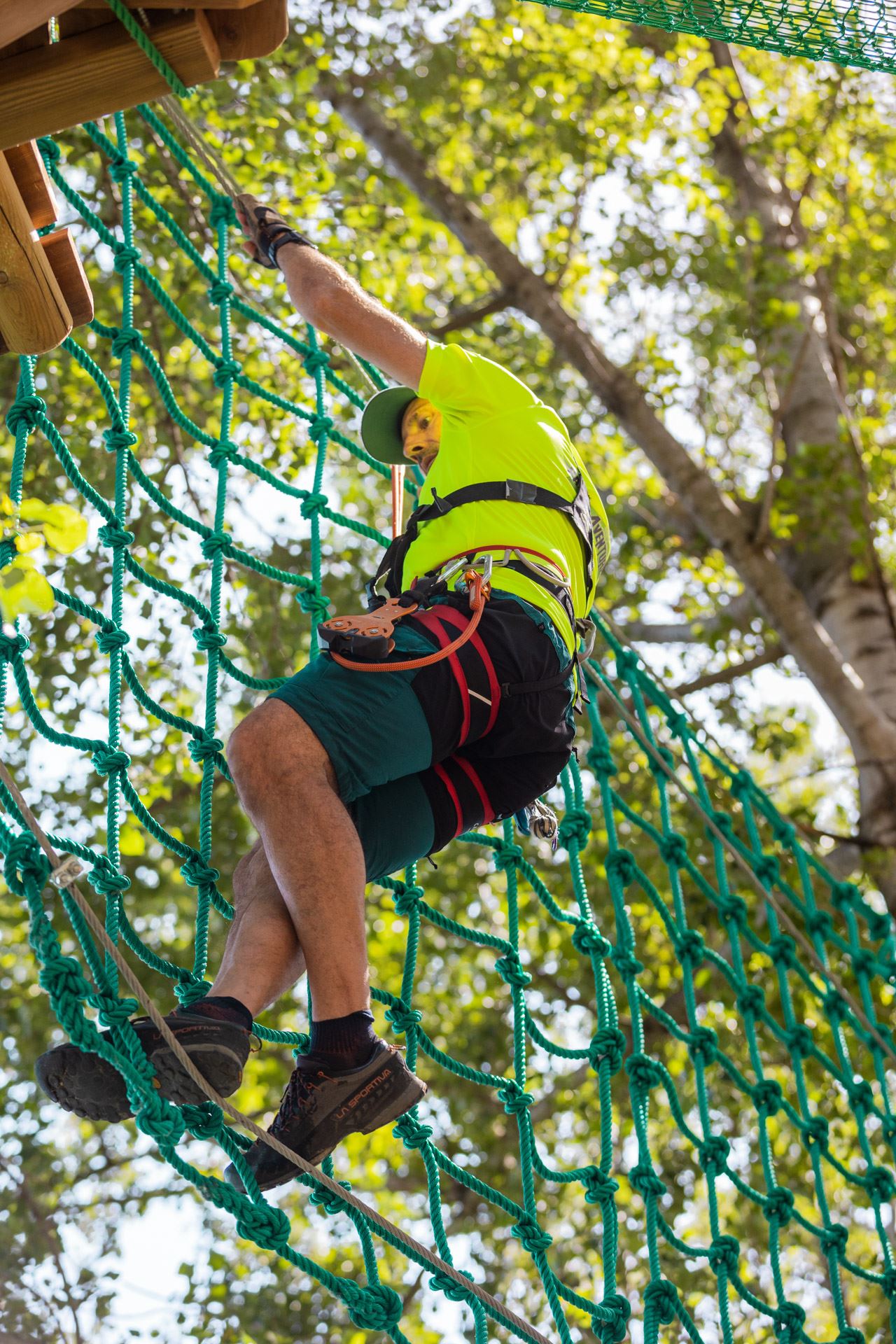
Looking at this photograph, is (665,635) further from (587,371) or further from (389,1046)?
A: (389,1046)

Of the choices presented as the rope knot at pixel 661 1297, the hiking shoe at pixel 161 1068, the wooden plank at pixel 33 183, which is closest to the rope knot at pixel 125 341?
the wooden plank at pixel 33 183

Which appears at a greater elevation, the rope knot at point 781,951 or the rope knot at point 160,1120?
the rope knot at point 781,951

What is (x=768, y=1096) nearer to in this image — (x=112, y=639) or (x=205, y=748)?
(x=205, y=748)

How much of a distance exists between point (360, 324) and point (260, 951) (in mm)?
989

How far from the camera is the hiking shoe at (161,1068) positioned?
157 cm

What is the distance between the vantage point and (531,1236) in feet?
7.35

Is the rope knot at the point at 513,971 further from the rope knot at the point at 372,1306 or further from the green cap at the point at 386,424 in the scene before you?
the green cap at the point at 386,424

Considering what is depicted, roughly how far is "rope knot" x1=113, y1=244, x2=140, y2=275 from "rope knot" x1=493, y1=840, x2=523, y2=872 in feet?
4.48

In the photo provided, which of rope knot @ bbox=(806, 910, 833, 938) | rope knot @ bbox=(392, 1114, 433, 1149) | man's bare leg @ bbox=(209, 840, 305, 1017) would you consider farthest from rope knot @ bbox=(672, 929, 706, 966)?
man's bare leg @ bbox=(209, 840, 305, 1017)

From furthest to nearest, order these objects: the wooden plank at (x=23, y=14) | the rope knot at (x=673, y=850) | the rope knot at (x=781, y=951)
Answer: the rope knot at (x=781, y=951)
the rope knot at (x=673, y=850)
the wooden plank at (x=23, y=14)

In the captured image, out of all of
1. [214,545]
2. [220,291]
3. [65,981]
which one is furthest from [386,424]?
[65,981]

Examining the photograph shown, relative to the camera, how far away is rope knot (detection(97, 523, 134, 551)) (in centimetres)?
227

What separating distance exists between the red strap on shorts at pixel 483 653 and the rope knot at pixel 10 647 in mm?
574

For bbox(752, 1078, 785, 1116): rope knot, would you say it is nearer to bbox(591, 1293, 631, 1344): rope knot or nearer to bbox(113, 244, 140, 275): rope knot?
bbox(591, 1293, 631, 1344): rope knot
